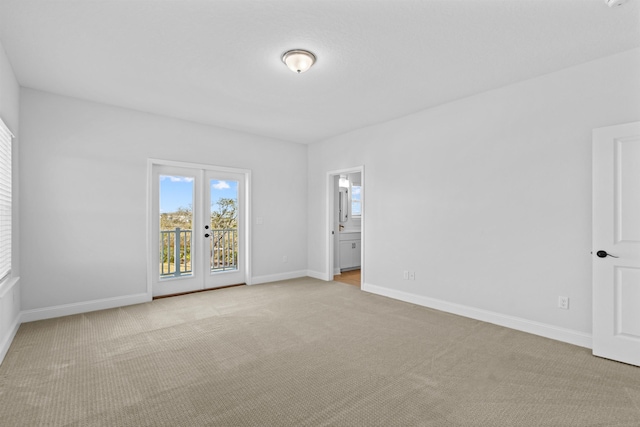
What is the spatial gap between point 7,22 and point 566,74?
195 inches

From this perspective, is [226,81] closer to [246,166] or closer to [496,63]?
[246,166]

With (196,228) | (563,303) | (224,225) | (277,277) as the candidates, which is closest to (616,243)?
(563,303)

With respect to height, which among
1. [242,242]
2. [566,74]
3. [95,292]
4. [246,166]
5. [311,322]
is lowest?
[311,322]

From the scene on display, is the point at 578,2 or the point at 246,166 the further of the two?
the point at 246,166

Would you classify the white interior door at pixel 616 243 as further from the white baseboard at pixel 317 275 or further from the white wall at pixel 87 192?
the white wall at pixel 87 192

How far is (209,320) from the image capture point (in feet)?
12.4

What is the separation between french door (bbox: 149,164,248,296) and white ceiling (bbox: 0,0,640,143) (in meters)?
1.33

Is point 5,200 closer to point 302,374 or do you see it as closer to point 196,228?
point 196,228

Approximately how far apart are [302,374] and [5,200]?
10.8 ft

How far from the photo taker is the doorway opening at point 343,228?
237 inches

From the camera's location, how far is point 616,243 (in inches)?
107

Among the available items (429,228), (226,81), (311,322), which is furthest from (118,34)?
(429,228)

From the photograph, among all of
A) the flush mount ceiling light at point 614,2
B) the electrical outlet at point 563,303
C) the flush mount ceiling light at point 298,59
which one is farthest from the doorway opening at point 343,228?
the flush mount ceiling light at point 614,2

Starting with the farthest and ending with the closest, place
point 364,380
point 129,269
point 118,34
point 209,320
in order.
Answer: point 129,269, point 209,320, point 118,34, point 364,380
